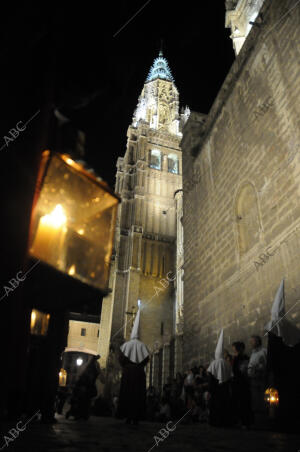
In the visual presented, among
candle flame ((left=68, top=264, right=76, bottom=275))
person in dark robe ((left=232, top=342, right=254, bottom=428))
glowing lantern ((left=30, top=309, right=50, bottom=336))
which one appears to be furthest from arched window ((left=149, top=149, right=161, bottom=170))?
candle flame ((left=68, top=264, right=76, bottom=275))

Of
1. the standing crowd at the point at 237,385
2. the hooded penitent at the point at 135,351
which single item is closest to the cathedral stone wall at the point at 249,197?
the standing crowd at the point at 237,385

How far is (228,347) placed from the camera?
7785 mm

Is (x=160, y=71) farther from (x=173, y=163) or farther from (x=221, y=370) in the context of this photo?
(x=221, y=370)

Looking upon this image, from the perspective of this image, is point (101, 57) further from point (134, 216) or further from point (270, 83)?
point (134, 216)

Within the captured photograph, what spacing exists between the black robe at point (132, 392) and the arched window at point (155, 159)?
32.1m

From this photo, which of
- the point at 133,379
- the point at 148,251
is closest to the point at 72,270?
the point at 133,379

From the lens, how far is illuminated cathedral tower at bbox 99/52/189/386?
1046 inches

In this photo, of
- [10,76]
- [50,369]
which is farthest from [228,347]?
[10,76]

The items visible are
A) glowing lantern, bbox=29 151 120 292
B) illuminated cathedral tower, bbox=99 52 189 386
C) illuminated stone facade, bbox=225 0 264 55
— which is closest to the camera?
glowing lantern, bbox=29 151 120 292

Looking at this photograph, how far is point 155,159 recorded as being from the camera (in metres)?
37.6

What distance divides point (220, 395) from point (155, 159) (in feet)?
111

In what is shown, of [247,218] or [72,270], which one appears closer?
[72,270]

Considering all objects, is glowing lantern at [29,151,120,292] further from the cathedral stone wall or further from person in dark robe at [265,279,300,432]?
the cathedral stone wall

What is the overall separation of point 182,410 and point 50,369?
5.46 m
